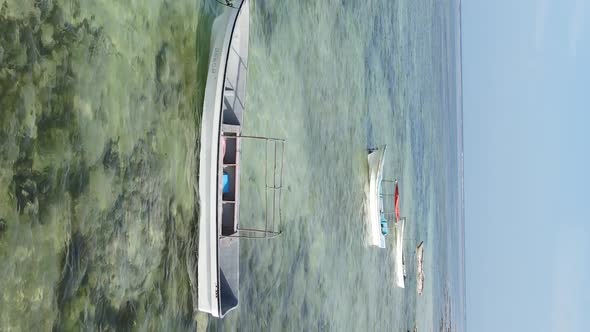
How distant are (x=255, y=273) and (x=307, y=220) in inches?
64.1

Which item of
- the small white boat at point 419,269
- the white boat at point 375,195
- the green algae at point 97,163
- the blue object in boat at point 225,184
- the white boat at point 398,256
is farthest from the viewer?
the small white boat at point 419,269

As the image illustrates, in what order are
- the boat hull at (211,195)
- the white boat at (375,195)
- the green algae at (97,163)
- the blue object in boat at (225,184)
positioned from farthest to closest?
the white boat at (375,195) < the blue object in boat at (225,184) < the boat hull at (211,195) < the green algae at (97,163)

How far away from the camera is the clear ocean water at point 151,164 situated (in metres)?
3.04

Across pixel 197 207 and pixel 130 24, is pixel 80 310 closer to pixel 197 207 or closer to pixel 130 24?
pixel 197 207

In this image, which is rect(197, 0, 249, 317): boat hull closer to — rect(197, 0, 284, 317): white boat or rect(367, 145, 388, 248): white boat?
Result: rect(197, 0, 284, 317): white boat

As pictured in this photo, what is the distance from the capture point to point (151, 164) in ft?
13.3

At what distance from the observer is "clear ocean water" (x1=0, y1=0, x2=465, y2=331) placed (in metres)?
3.04

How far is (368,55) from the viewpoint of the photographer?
34.7 ft

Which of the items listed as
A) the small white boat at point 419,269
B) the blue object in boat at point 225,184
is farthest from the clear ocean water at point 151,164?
the small white boat at point 419,269

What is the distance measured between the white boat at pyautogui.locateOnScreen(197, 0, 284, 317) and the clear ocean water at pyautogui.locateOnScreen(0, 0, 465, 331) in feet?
0.44

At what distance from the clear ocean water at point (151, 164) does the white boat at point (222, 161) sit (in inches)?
5.3

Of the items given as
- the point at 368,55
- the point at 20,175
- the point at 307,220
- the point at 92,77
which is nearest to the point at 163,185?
the point at 92,77

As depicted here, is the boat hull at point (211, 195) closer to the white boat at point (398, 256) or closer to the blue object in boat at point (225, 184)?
the blue object in boat at point (225, 184)

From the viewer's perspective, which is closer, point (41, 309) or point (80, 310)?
point (41, 309)
